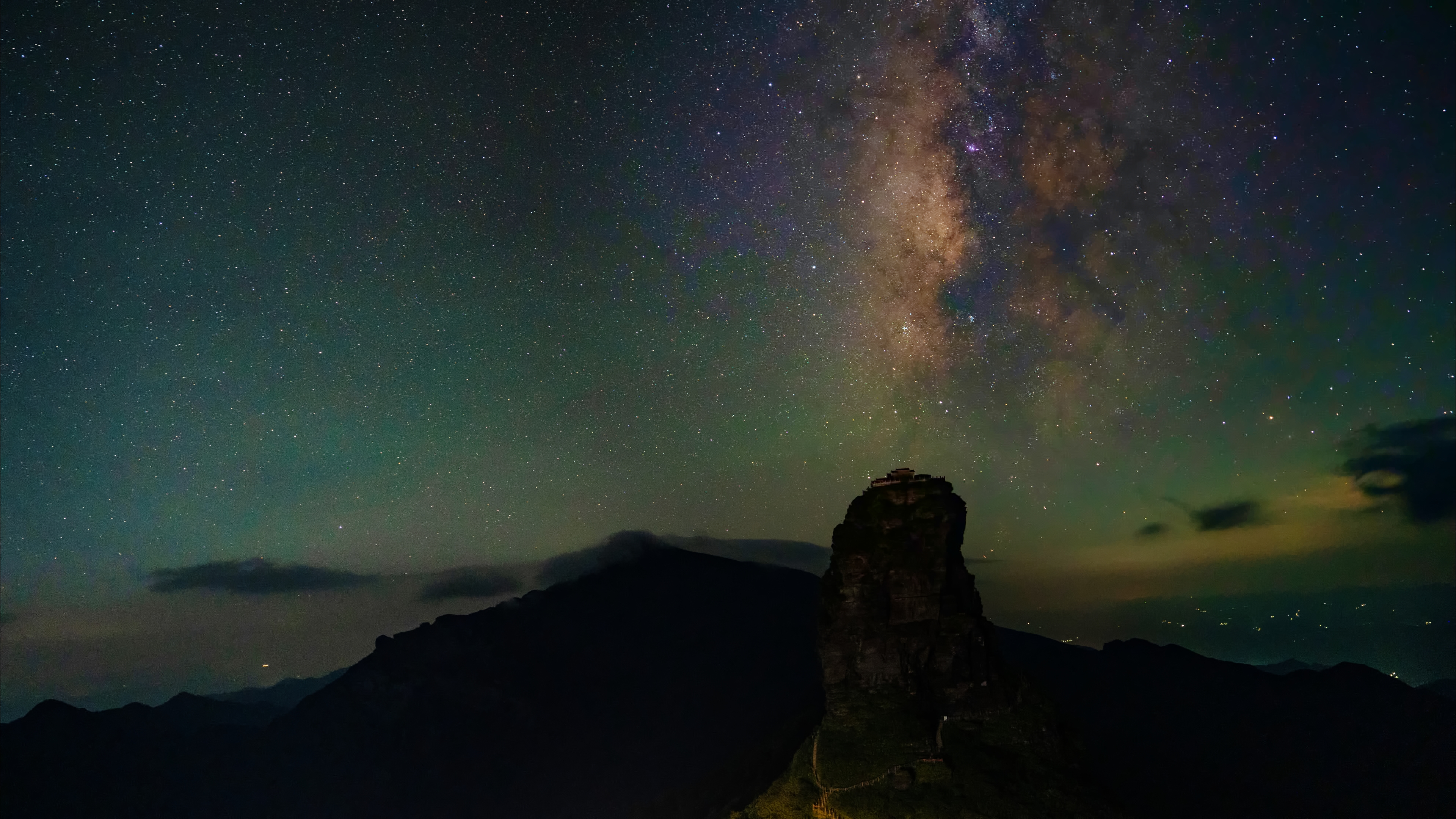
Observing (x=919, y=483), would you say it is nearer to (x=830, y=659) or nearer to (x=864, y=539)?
(x=864, y=539)

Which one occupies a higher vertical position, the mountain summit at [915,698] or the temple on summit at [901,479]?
the temple on summit at [901,479]

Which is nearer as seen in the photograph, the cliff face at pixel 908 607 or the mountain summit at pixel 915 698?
the mountain summit at pixel 915 698

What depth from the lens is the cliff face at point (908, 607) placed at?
70.5 meters

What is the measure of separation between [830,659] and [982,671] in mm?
13647

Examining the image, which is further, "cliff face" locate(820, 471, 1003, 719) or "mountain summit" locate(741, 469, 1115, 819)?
"cliff face" locate(820, 471, 1003, 719)

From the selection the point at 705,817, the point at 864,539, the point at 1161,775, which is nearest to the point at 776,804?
the point at 864,539

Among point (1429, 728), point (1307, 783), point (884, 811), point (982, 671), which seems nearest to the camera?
point (884, 811)

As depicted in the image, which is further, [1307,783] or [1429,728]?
[1429,728]

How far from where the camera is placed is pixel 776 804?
65.9 meters

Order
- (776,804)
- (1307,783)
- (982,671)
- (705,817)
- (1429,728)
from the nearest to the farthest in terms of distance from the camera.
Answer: (776,804) → (982,671) → (705,817) → (1307,783) → (1429,728)

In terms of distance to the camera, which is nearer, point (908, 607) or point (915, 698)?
point (915, 698)

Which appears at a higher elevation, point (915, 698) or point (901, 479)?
point (901, 479)

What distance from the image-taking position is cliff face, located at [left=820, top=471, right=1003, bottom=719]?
70500 mm

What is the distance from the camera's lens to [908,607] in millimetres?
72250
